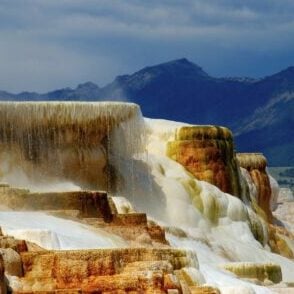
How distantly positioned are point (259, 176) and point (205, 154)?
14.1m

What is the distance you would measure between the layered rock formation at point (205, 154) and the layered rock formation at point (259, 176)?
10773 millimetres

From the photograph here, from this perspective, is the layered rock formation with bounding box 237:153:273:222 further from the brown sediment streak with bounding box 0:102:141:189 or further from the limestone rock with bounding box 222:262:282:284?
the limestone rock with bounding box 222:262:282:284

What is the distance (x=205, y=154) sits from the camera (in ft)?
184

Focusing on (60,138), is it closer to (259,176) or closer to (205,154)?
(205,154)

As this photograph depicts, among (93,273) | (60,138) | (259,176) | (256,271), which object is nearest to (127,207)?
(256,271)

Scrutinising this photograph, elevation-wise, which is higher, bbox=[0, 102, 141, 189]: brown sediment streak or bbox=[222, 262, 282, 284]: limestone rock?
bbox=[0, 102, 141, 189]: brown sediment streak

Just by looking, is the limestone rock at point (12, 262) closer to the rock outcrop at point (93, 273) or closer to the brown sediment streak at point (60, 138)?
the rock outcrop at point (93, 273)

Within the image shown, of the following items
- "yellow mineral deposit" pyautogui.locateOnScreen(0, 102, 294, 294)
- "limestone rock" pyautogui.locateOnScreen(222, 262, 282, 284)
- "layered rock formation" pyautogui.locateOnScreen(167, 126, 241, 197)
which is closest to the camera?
"yellow mineral deposit" pyautogui.locateOnScreen(0, 102, 294, 294)

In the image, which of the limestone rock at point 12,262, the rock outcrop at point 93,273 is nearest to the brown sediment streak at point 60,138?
the rock outcrop at point 93,273

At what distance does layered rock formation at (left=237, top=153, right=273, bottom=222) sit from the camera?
6856cm

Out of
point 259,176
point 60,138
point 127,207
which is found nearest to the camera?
point 127,207

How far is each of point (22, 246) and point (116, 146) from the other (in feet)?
81.7

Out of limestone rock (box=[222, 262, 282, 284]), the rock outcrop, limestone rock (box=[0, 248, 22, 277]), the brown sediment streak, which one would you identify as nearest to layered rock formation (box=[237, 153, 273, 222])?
the brown sediment streak

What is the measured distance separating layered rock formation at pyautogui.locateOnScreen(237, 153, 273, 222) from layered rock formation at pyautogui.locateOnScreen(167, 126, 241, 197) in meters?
10.8
